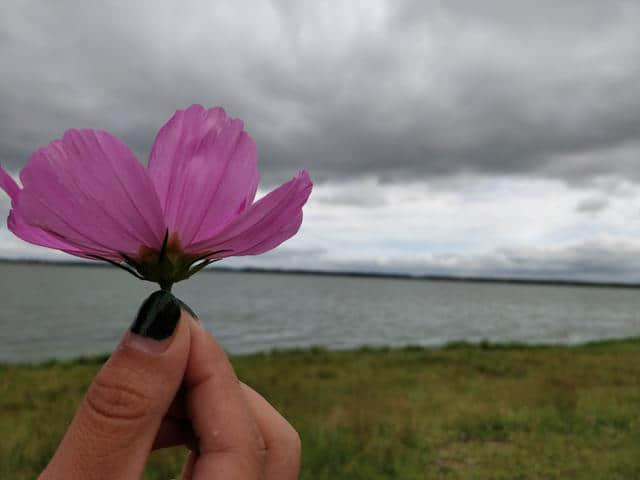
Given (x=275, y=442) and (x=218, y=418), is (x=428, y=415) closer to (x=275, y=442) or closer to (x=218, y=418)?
(x=275, y=442)

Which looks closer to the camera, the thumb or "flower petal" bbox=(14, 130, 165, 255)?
"flower petal" bbox=(14, 130, 165, 255)

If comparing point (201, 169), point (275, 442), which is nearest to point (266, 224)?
point (201, 169)

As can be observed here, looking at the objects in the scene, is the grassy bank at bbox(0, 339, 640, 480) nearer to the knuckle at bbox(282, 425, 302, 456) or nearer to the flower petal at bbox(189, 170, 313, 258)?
the knuckle at bbox(282, 425, 302, 456)

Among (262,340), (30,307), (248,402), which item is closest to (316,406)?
(248,402)

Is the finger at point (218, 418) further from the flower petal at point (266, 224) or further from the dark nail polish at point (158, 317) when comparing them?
the flower petal at point (266, 224)

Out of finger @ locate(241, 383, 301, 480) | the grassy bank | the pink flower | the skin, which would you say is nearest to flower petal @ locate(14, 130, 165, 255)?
the pink flower

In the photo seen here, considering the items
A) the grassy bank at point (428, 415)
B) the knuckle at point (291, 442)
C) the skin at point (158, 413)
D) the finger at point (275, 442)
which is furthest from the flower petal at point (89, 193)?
the grassy bank at point (428, 415)

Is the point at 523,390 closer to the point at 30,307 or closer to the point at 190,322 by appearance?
the point at 190,322
